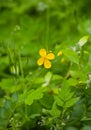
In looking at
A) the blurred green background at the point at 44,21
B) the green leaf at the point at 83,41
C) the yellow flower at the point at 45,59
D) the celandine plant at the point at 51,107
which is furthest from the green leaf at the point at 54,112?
the blurred green background at the point at 44,21

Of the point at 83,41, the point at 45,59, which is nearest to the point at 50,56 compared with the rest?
the point at 45,59

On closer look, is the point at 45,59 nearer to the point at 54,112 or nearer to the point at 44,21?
the point at 54,112

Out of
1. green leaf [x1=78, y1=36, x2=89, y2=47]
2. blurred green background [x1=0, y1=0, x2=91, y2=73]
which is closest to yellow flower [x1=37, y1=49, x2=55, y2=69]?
green leaf [x1=78, y1=36, x2=89, y2=47]

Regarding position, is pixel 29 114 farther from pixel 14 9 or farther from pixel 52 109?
pixel 14 9

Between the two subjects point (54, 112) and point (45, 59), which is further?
point (45, 59)

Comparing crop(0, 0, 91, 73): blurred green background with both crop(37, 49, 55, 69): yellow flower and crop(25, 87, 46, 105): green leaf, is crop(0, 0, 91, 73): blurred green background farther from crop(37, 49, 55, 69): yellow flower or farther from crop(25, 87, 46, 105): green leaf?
crop(25, 87, 46, 105): green leaf

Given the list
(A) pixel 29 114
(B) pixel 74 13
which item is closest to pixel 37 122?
(A) pixel 29 114

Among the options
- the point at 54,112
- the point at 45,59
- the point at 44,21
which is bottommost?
the point at 54,112

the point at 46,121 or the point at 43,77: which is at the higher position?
the point at 43,77

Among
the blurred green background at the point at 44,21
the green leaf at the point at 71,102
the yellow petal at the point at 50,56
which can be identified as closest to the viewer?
the green leaf at the point at 71,102

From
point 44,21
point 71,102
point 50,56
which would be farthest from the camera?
point 44,21

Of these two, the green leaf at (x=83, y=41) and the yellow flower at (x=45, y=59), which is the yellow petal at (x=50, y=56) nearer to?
the yellow flower at (x=45, y=59)
